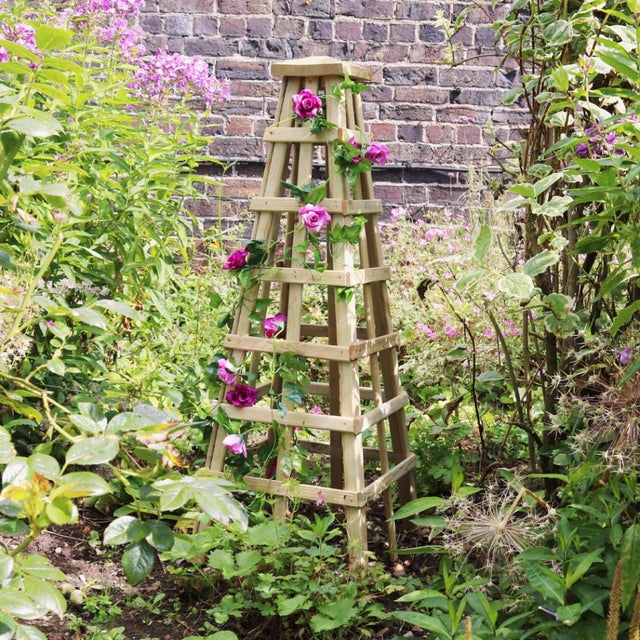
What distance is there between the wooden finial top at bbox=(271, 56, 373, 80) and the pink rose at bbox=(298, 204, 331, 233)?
0.38 meters

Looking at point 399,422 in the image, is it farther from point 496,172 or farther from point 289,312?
point 496,172

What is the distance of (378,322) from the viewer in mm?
2617

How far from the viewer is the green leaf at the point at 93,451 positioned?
34.3 inches

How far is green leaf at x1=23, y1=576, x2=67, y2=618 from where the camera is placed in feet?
2.80

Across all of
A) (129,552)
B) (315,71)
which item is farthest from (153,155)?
(129,552)

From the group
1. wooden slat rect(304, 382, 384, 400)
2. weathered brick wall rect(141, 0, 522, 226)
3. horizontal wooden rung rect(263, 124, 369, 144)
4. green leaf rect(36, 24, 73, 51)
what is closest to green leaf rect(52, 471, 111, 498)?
green leaf rect(36, 24, 73, 51)

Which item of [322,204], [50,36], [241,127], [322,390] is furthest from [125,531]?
[241,127]

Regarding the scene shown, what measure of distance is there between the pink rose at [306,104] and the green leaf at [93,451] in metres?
1.50

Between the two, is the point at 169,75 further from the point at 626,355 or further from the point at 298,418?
the point at 626,355

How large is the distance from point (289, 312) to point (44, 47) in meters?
1.40

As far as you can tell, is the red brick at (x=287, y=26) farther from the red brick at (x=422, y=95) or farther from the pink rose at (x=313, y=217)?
the pink rose at (x=313, y=217)

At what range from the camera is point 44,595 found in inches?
34.0

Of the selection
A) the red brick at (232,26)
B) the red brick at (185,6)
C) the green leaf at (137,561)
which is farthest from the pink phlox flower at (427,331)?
the green leaf at (137,561)

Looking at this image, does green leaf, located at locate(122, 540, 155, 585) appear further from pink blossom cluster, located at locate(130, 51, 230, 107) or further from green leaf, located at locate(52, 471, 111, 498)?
pink blossom cluster, located at locate(130, 51, 230, 107)
